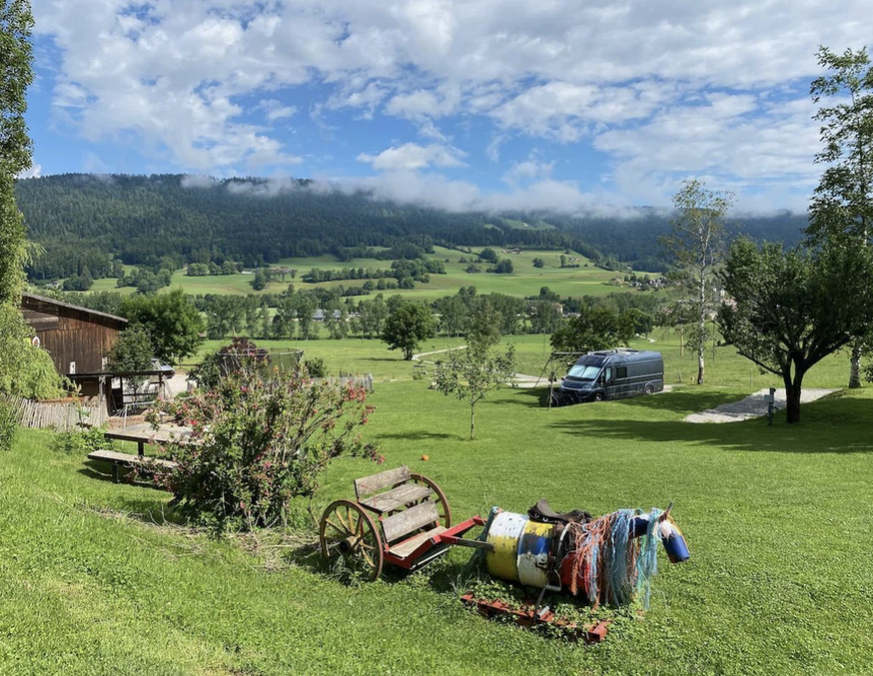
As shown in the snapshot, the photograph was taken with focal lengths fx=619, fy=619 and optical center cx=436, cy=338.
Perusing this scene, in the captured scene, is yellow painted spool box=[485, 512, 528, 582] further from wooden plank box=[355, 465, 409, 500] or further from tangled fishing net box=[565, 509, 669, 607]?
wooden plank box=[355, 465, 409, 500]

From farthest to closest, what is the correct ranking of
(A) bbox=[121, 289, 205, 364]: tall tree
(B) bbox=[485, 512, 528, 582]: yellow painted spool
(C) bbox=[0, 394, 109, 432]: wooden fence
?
(A) bbox=[121, 289, 205, 364]: tall tree
(C) bbox=[0, 394, 109, 432]: wooden fence
(B) bbox=[485, 512, 528, 582]: yellow painted spool

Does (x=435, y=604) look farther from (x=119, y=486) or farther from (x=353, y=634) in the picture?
(x=119, y=486)

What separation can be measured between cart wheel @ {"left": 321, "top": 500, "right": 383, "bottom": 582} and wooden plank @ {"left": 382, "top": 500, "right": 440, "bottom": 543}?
184 mm

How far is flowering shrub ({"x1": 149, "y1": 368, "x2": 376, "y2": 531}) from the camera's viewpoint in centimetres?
942

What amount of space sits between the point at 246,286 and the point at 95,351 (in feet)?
472

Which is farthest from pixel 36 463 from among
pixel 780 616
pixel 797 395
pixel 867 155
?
pixel 867 155

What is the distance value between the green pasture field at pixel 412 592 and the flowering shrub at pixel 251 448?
633 millimetres

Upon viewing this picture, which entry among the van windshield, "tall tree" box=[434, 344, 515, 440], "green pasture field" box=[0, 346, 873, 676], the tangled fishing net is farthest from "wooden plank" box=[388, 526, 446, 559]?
the van windshield

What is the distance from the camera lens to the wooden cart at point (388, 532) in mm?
8000

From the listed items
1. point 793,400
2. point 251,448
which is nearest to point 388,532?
point 251,448

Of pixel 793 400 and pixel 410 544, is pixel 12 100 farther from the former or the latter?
pixel 793 400

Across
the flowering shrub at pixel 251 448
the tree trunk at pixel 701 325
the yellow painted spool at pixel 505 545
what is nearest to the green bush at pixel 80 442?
the flowering shrub at pixel 251 448

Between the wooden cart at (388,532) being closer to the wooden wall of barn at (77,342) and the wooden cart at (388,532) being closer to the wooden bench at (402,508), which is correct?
the wooden bench at (402,508)

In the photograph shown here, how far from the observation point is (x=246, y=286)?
175 m
